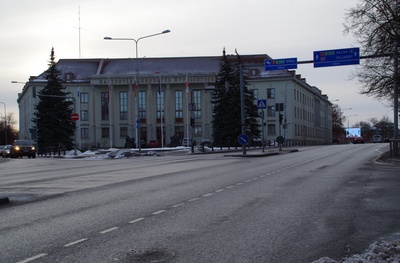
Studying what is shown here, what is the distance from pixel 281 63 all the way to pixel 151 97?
63.9 metres

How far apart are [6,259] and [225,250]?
9.40 feet

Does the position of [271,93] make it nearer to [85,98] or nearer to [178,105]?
[178,105]

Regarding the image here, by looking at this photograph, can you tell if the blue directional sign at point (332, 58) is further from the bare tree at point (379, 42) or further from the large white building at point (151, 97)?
the large white building at point (151, 97)

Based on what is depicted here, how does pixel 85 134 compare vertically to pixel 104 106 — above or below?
below

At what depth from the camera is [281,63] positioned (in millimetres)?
37062

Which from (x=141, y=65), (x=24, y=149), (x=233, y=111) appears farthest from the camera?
(x=141, y=65)

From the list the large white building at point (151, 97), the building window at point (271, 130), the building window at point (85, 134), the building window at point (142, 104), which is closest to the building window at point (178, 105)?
the large white building at point (151, 97)

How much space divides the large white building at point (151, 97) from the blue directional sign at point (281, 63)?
58.6m

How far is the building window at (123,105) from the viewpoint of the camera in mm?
100438

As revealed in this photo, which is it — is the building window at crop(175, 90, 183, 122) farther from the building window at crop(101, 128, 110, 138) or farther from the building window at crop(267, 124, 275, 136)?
the building window at crop(267, 124, 275, 136)

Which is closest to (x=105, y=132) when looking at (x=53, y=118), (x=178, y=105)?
(x=178, y=105)

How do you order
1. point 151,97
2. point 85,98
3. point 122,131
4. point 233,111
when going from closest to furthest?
point 233,111 < point 151,97 < point 122,131 < point 85,98

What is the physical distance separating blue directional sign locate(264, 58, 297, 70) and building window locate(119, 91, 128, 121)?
66048 mm

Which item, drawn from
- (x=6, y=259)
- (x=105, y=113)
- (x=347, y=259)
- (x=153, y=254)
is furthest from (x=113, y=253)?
(x=105, y=113)
